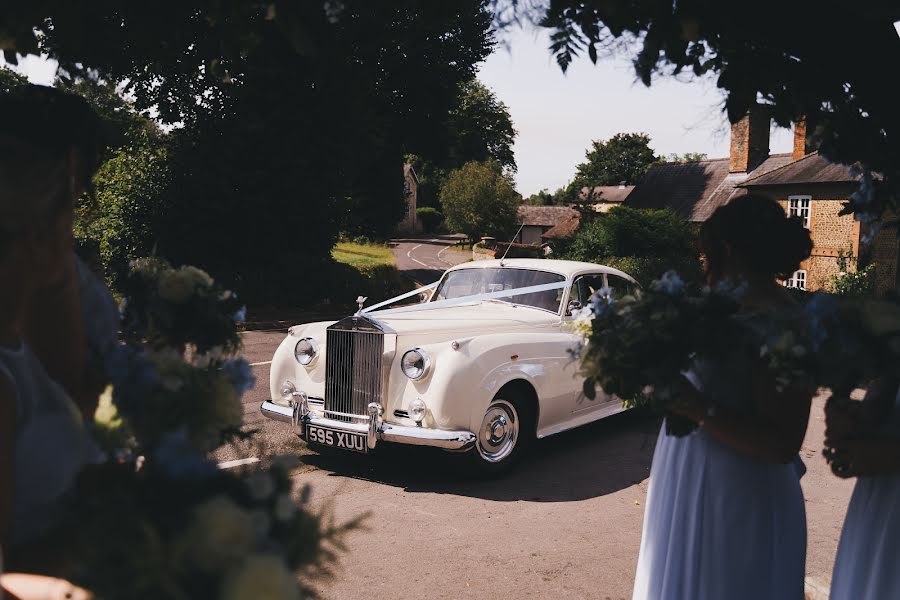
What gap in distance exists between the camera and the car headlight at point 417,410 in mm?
6094

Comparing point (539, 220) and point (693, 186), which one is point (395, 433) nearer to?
point (693, 186)

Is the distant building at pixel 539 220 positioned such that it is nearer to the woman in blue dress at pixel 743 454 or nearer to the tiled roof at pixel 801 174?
the tiled roof at pixel 801 174

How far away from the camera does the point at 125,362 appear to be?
2.01 m

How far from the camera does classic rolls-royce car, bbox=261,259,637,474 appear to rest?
608 centimetres

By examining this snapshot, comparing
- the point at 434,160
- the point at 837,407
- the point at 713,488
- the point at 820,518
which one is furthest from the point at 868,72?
the point at 434,160

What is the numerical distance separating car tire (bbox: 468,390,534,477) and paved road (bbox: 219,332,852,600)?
16cm

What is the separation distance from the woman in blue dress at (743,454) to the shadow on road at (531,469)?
3.31 m

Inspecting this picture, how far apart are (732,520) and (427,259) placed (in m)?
43.4

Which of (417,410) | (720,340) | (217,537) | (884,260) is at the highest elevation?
(884,260)

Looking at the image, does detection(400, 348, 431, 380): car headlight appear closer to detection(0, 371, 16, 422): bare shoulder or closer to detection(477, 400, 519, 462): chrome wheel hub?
detection(477, 400, 519, 462): chrome wheel hub

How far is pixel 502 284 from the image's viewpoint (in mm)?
8117

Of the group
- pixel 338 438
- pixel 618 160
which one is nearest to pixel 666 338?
pixel 338 438

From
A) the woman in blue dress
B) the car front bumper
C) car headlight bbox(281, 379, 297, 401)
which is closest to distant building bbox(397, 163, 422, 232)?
car headlight bbox(281, 379, 297, 401)

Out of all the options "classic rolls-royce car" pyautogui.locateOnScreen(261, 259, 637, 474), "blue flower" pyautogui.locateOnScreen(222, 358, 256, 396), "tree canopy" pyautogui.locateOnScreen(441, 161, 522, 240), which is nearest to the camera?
"blue flower" pyautogui.locateOnScreen(222, 358, 256, 396)
